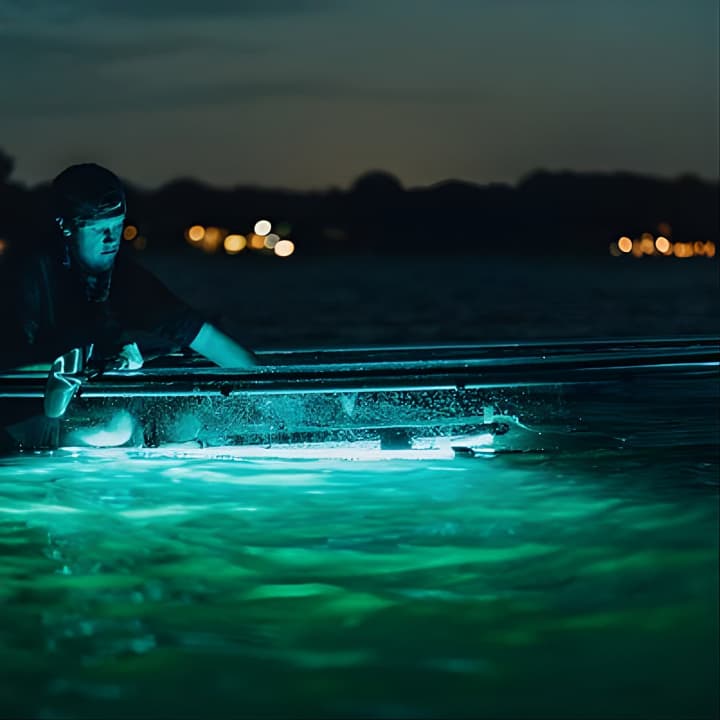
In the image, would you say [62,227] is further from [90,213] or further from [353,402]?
[353,402]

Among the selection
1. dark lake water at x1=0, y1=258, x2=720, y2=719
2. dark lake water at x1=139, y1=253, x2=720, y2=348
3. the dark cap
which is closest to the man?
the dark cap

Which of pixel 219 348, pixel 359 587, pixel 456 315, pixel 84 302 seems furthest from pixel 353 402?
pixel 456 315

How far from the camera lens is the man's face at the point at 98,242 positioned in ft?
25.4

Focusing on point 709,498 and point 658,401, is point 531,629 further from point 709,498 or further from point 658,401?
point 658,401

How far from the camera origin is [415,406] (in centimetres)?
827

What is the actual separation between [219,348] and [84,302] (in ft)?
Result: 3.03

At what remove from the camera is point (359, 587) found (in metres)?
6.39

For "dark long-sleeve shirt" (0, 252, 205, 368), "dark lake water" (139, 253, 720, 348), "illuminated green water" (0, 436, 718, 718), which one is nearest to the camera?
"illuminated green water" (0, 436, 718, 718)

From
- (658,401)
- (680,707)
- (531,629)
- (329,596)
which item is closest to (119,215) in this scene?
(329,596)

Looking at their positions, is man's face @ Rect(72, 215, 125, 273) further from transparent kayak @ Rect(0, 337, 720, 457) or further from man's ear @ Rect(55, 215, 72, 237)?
transparent kayak @ Rect(0, 337, 720, 457)

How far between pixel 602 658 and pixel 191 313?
3.86 meters

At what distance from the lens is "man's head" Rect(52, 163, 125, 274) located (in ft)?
25.3

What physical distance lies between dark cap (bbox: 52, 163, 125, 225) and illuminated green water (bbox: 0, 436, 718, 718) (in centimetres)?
175

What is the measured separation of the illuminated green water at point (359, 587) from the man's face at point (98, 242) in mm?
1433
